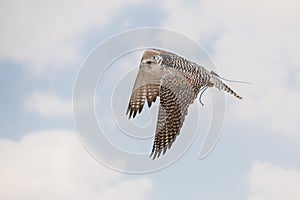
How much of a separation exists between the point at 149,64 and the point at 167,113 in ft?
4.12

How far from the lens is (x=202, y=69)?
10711mm

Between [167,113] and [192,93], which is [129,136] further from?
[192,93]

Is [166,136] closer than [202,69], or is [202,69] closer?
[166,136]

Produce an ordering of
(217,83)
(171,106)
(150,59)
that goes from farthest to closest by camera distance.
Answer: (217,83), (150,59), (171,106)

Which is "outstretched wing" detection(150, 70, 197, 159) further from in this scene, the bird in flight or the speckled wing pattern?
the speckled wing pattern

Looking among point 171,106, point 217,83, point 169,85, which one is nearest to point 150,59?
point 169,85

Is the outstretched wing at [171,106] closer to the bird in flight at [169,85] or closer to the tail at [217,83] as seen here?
the bird in flight at [169,85]

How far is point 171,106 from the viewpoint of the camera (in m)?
10.0

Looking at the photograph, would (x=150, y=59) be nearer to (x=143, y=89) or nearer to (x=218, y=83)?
(x=143, y=89)

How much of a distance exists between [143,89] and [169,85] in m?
0.70

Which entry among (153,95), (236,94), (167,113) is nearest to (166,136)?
(167,113)

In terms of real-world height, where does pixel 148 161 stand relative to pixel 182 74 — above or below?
below

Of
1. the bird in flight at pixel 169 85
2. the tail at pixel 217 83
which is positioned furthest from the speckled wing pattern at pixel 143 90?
the tail at pixel 217 83

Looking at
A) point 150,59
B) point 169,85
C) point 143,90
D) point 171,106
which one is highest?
point 150,59
